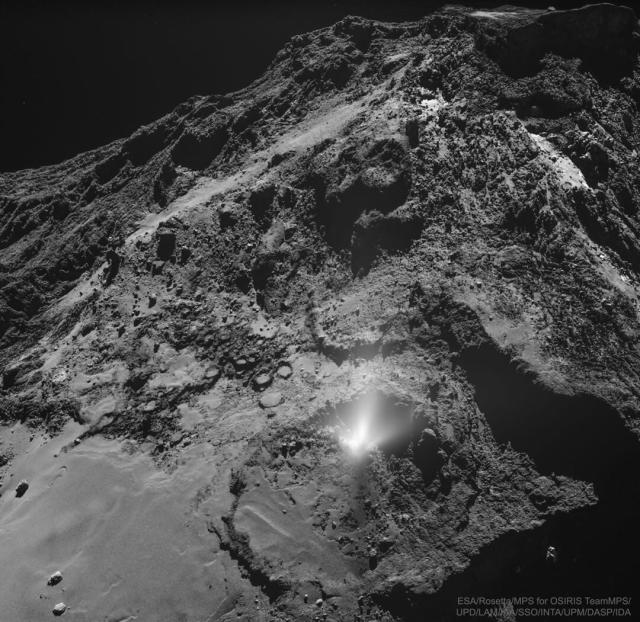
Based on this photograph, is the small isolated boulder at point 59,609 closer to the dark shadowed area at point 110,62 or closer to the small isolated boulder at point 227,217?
the small isolated boulder at point 227,217

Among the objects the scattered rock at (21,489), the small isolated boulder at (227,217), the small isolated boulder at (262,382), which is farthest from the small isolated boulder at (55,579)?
the small isolated boulder at (227,217)

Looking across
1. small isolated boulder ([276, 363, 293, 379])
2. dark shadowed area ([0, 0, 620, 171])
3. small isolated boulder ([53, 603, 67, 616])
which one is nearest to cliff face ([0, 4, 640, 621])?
small isolated boulder ([276, 363, 293, 379])

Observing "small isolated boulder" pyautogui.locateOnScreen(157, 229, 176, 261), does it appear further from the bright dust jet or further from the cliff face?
the bright dust jet

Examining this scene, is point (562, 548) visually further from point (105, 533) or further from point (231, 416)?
point (105, 533)

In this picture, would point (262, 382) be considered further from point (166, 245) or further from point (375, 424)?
point (166, 245)

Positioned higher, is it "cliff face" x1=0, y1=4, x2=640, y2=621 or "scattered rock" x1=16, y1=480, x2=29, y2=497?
"cliff face" x1=0, y1=4, x2=640, y2=621

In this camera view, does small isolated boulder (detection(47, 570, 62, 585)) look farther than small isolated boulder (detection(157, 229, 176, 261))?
No
